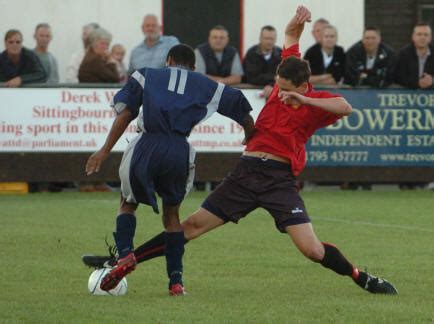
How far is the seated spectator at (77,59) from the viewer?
20.1 meters

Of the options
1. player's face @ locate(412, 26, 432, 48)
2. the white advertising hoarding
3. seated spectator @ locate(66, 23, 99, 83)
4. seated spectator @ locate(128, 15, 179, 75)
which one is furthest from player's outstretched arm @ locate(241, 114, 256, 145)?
seated spectator @ locate(66, 23, 99, 83)

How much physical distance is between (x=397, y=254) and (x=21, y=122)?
26.2 feet

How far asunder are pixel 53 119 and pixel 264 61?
2986 millimetres

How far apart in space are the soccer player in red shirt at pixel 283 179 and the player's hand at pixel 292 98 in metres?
0.22

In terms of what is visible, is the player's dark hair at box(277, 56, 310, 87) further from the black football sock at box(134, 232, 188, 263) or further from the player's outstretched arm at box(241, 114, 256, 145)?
the black football sock at box(134, 232, 188, 263)

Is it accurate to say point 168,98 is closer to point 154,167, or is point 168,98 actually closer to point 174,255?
point 154,167

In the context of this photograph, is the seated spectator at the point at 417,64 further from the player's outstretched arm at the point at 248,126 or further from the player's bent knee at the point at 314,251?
the player's bent knee at the point at 314,251

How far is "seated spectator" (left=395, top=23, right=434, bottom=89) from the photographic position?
19703mm

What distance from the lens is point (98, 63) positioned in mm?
19578

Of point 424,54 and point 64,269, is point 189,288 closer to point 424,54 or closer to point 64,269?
point 64,269

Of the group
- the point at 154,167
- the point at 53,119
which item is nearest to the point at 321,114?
the point at 154,167

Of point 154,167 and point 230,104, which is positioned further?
point 230,104

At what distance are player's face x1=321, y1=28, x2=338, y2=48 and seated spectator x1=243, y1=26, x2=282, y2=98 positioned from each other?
654mm

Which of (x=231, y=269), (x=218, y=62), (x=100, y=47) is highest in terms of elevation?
(x=100, y=47)
